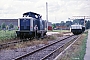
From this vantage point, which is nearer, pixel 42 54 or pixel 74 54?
pixel 74 54

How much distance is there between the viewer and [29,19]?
30391 mm

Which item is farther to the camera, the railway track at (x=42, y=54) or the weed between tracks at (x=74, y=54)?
the railway track at (x=42, y=54)

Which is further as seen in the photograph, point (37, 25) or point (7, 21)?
point (7, 21)

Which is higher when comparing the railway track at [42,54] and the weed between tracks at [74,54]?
the weed between tracks at [74,54]

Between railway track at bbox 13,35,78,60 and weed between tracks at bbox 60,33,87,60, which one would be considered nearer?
weed between tracks at bbox 60,33,87,60

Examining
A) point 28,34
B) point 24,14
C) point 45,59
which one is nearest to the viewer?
point 45,59

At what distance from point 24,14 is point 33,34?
12.4 ft

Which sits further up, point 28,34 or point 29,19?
point 29,19

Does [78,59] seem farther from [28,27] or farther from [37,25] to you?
[37,25]

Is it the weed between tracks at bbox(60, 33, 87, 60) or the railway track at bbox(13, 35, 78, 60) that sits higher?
the weed between tracks at bbox(60, 33, 87, 60)

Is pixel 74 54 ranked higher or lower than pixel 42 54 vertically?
higher

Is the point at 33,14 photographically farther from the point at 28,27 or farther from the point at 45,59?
the point at 45,59

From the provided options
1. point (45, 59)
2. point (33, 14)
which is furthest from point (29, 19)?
point (45, 59)

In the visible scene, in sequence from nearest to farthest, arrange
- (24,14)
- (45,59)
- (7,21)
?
(45,59) < (24,14) < (7,21)
